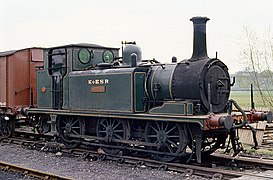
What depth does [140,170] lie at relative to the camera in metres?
8.78

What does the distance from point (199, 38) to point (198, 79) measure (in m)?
0.99

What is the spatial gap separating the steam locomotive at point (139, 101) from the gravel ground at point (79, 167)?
673 millimetres

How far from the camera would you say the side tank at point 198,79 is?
870 centimetres

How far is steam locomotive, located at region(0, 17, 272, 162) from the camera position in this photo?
8.70 metres

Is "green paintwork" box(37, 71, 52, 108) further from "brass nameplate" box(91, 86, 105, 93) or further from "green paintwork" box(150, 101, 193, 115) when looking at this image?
"green paintwork" box(150, 101, 193, 115)

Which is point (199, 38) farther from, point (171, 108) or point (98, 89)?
point (98, 89)

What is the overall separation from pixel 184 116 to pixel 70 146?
14.8ft

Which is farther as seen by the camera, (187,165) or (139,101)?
(139,101)

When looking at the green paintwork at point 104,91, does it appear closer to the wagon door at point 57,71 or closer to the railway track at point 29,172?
the wagon door at point 57,71

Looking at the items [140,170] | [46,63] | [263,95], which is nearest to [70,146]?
[46,63]

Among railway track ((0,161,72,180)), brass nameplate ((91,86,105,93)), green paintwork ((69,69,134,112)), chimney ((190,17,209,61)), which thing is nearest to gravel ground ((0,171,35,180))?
railway track ((0,161,72,180))

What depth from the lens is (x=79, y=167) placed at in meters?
9.31

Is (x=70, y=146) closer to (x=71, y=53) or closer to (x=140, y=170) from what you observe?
(x=71, y=53)

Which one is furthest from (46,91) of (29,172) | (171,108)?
(171,108)
